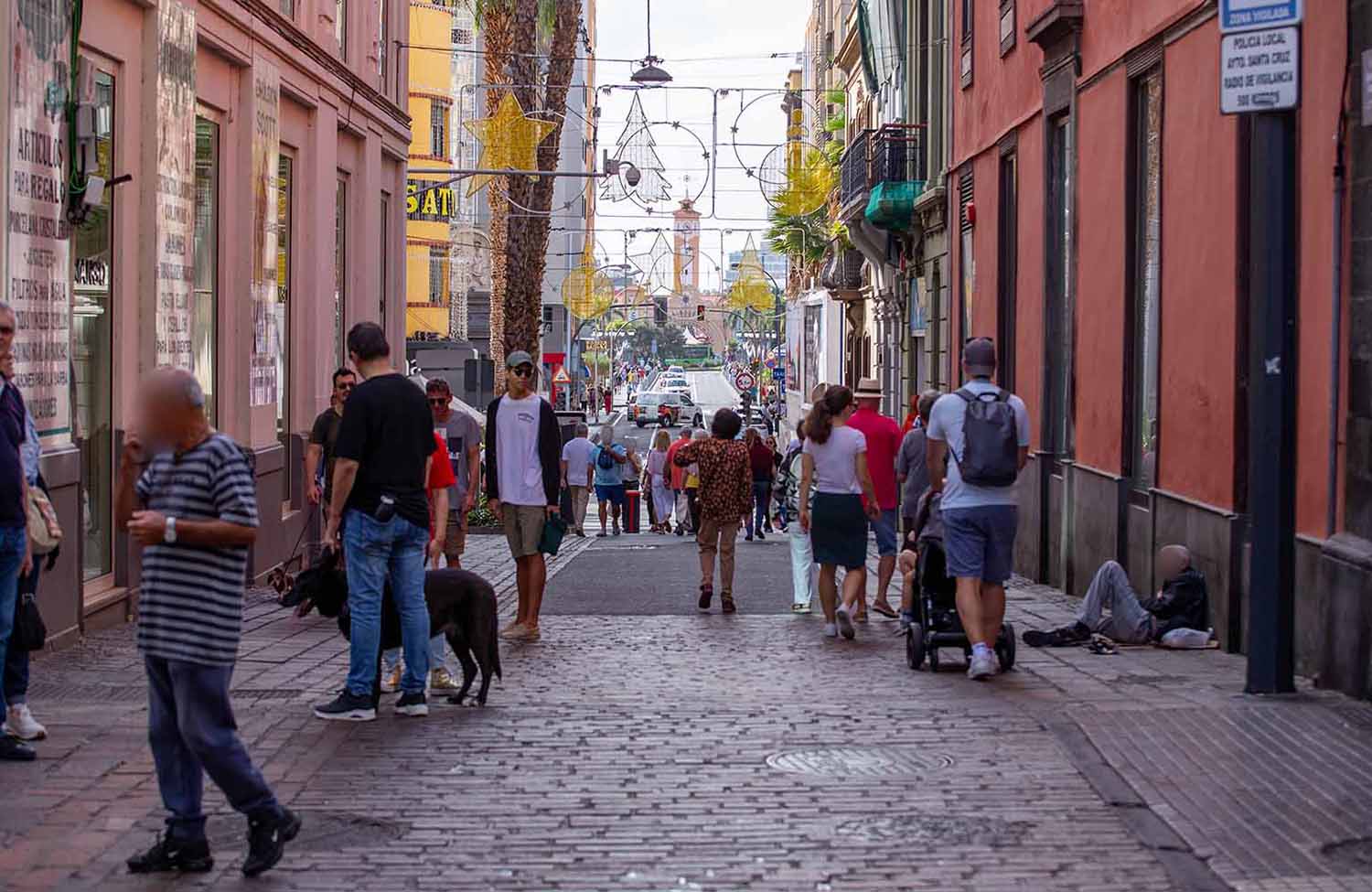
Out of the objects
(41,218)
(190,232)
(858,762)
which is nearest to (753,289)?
(190,232)

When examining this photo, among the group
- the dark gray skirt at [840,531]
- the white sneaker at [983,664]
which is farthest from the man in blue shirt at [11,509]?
the dark gray skirt at [840,531]

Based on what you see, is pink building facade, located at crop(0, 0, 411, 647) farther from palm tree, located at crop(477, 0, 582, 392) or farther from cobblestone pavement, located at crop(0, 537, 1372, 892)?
palm tree, located at crop(477, 0, 582, 392)

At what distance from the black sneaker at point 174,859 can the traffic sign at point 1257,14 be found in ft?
20.7

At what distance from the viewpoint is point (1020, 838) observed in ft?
22.9

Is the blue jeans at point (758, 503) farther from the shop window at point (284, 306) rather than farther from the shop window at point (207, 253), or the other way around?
the shop window at point (207, 253)

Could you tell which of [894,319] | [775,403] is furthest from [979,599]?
[775,403]

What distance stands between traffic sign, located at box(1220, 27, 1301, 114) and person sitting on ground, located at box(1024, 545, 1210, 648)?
3.88m

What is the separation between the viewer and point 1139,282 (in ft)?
52.7

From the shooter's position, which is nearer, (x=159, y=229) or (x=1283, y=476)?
(x=1283, y=476)

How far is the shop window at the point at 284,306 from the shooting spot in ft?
63.1

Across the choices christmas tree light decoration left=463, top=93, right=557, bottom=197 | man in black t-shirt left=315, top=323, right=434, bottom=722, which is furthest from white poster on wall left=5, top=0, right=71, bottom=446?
christmas tree light decoration left=463, top=93, right=557, bottom=197

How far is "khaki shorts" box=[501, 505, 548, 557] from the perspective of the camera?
1292 centimetres

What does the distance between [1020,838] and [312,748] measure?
10.8 feet

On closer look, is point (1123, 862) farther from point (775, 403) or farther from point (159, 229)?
point (775, 403)
